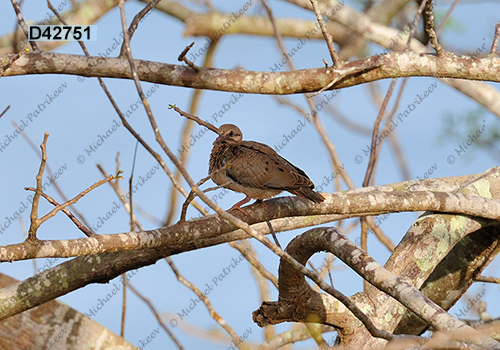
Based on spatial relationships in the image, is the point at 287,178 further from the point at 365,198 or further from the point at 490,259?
the point at 490,259

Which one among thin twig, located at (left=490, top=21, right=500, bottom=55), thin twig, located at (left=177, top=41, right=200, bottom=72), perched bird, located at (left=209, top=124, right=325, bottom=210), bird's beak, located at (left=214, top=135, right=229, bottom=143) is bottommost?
perched bird, located at (left=209, top=124, right=325, bottom=210)

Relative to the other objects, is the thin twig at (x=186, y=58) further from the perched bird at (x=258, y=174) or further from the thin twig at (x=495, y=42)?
the thin twig at (x=495, y=42)

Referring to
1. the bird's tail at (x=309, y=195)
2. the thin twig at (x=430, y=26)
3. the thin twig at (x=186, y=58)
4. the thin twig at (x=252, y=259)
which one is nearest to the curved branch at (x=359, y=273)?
the bird's tail at (x=309, y=195)

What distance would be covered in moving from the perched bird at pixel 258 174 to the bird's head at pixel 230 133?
238mm

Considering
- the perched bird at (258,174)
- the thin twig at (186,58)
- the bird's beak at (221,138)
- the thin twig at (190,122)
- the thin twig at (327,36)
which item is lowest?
the perched bird at (258,174)

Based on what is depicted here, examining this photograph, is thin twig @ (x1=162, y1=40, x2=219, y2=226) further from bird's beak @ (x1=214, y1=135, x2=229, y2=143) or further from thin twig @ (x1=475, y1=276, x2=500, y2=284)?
thin twig @ (x1=475, y1=276, x2=500, y2=284)

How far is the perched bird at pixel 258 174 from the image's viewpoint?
11.3ft

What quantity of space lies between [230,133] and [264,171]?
0.89 metres

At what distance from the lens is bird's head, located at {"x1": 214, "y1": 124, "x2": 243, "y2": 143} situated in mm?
4289

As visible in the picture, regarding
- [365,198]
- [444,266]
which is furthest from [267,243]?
[444,266]

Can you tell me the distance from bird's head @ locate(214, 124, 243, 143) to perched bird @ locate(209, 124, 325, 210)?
24 cm

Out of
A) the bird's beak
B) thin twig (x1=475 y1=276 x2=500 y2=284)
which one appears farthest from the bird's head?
thin twig (x1=475 y1=276 x2=500 y2=284)

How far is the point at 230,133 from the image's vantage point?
438cm

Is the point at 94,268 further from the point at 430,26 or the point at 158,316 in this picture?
the point at 430,26
